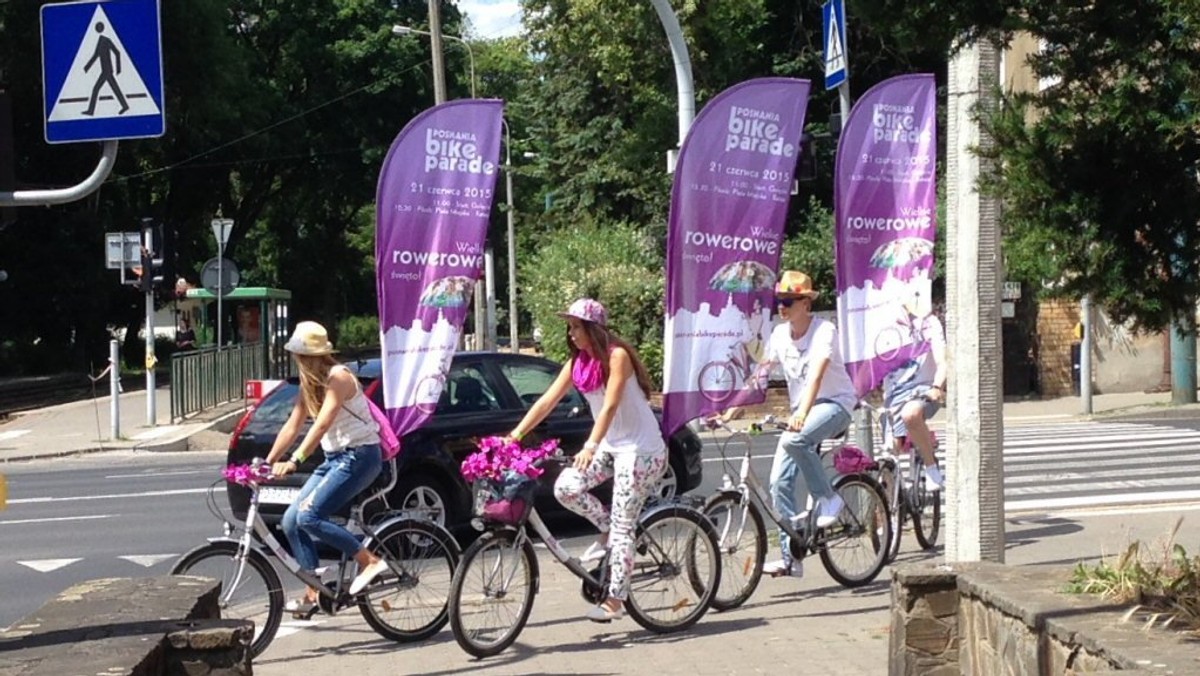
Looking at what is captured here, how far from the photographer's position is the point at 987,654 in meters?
6.51

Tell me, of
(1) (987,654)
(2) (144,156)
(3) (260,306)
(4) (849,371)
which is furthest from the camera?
(2) (144,156)

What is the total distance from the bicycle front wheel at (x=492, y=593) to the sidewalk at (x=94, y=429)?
18.4 m

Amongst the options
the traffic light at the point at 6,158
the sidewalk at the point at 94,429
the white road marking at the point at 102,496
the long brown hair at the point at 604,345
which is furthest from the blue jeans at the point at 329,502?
the sidewalk at the point at 94,429

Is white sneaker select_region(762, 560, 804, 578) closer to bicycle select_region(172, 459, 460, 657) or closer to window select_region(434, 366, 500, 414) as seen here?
bicycle select_region(172, 459, 460, 657)

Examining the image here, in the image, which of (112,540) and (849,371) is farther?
(112,540)

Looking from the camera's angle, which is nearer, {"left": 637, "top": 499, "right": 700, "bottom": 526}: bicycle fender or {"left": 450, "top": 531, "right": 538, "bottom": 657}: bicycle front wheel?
{"left": 450, "top": 531, "right": 538, "bottom": 657}: bicycle front wheel

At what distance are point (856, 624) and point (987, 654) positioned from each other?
2.48 metres

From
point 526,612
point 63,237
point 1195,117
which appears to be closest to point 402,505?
point 526,612

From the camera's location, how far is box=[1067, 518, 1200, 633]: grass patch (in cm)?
571

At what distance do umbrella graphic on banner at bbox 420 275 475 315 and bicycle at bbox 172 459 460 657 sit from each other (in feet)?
10.2

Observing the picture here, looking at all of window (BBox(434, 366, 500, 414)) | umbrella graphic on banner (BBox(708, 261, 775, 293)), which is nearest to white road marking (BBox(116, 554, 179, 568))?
window (BBox(434, 366, 500, 414))

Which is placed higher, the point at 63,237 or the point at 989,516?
the point at 63,237

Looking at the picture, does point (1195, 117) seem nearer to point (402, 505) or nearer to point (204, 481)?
point (402, 505)

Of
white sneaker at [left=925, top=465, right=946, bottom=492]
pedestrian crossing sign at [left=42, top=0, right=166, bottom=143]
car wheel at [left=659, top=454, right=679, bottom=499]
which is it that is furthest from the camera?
car wheel at [left=659, top=454, right=679, bottom=499]
